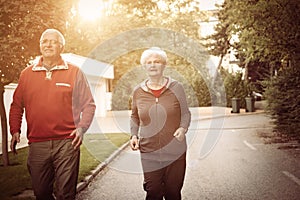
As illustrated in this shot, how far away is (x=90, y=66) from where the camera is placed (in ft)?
107

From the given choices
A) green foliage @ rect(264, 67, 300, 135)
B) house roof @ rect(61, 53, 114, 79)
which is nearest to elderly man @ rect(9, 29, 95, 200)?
green foliage @ rect(264, 67, 300, 135)

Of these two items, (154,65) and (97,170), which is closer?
(154,65)

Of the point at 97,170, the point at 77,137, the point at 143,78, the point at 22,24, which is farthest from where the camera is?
the point at 143,78

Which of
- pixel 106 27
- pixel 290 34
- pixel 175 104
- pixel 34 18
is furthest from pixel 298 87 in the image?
pixel 106 27

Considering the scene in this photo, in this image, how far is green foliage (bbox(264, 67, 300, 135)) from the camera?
15.5 metres

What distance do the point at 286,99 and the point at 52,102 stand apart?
45.8 ft

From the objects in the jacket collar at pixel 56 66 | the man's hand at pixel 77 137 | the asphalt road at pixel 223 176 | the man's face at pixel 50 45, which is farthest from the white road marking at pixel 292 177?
the man's face at pixel 50 45

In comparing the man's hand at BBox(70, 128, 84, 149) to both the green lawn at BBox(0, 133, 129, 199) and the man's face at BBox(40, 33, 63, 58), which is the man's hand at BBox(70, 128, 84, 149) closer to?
the man's face at BBox(40, 33, 63, 58)

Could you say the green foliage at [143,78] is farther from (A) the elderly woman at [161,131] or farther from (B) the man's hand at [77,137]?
(B) the man's hand at [77,137]

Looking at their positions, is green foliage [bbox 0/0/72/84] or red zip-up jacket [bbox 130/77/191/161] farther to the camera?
green foliage [bbox 0/0/72/84]

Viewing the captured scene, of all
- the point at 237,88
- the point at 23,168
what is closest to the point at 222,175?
the point at 23,168

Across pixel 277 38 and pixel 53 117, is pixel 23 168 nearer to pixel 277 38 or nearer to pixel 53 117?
pixel 53 117

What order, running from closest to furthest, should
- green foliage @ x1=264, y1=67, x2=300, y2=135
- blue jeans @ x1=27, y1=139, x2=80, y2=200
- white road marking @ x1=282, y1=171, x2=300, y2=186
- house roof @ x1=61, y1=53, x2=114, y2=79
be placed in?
blue jeans @ x1=27, y1=139, x2=80, y2=200, white road marking @ x1=282, y1=171, x2=300, y2=186, green foliage @ x1=264, y1=67, x2=300, y2=135, house roof @ x1=61, y1=53, x2=114, y2=79

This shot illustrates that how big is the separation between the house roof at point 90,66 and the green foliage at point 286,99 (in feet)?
48.2
